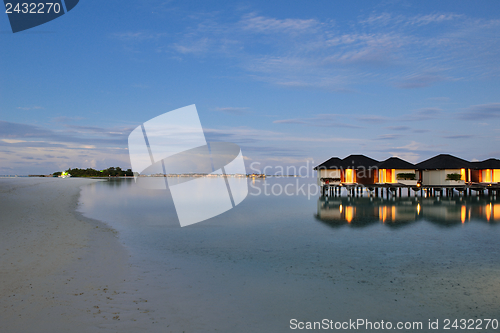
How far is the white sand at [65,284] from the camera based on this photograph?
6219mm

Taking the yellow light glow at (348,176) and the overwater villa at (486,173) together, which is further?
the yellow light glow at (348,176)

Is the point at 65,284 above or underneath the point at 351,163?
underneath

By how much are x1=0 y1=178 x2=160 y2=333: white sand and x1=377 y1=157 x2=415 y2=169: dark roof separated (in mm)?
33645

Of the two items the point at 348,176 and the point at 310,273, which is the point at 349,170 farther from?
the point at 310,273

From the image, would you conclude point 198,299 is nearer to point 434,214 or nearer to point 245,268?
point 245,268

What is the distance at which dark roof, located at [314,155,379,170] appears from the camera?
39500mm

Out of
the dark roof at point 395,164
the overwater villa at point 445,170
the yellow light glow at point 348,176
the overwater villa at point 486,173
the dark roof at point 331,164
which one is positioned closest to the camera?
the overwater villa at point 445,170

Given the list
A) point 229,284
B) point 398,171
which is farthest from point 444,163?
point 229,284

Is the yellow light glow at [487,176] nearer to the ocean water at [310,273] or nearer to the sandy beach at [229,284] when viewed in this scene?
the ocean water at [310,273]

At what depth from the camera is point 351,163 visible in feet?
131

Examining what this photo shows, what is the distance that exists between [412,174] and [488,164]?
10307mm

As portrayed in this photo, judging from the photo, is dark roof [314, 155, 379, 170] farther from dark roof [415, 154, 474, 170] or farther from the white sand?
the white sand

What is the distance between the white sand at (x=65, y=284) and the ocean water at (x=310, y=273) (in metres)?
0.67

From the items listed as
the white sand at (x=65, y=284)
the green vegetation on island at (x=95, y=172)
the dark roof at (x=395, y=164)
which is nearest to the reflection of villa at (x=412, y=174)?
the dark roof at (x=395, y=164)
